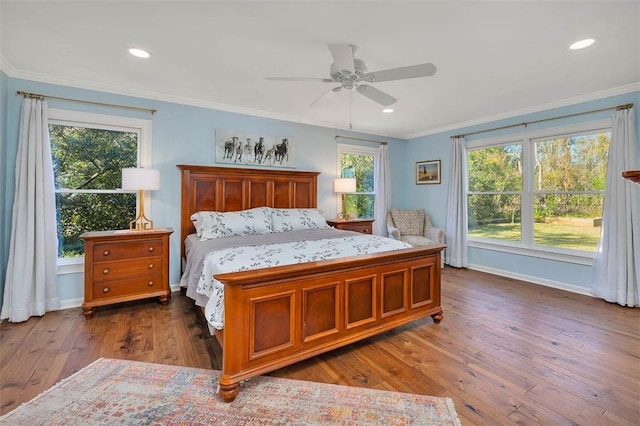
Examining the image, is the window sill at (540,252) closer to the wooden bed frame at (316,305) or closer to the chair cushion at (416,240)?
the chair cushion at (416,240)

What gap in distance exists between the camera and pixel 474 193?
4.91 metres

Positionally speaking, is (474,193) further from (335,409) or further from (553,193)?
(335,409)

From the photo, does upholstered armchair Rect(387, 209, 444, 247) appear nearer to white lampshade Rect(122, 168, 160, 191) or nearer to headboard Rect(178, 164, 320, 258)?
headboard Rect(178, 164, 320, 258)

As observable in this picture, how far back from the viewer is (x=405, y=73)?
86.7 inches

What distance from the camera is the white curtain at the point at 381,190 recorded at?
5.39 meters

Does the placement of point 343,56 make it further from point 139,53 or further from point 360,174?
point 360,174

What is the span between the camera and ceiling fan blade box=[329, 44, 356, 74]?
196cm

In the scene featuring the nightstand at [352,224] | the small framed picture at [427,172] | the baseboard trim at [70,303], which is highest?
the small framed picture at [427,172]

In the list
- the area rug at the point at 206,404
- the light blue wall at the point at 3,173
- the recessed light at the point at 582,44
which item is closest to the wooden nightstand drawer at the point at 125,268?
the light blue wall at the point at 3,173

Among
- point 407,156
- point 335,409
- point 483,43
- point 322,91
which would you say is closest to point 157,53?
point 322,91

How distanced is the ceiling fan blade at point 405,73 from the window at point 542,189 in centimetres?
288

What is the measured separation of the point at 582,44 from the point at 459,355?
269 cm

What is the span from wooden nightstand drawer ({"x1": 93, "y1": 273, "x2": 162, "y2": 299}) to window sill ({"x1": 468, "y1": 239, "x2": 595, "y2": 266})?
4672 millimetres

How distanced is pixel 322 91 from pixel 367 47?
1085mm
